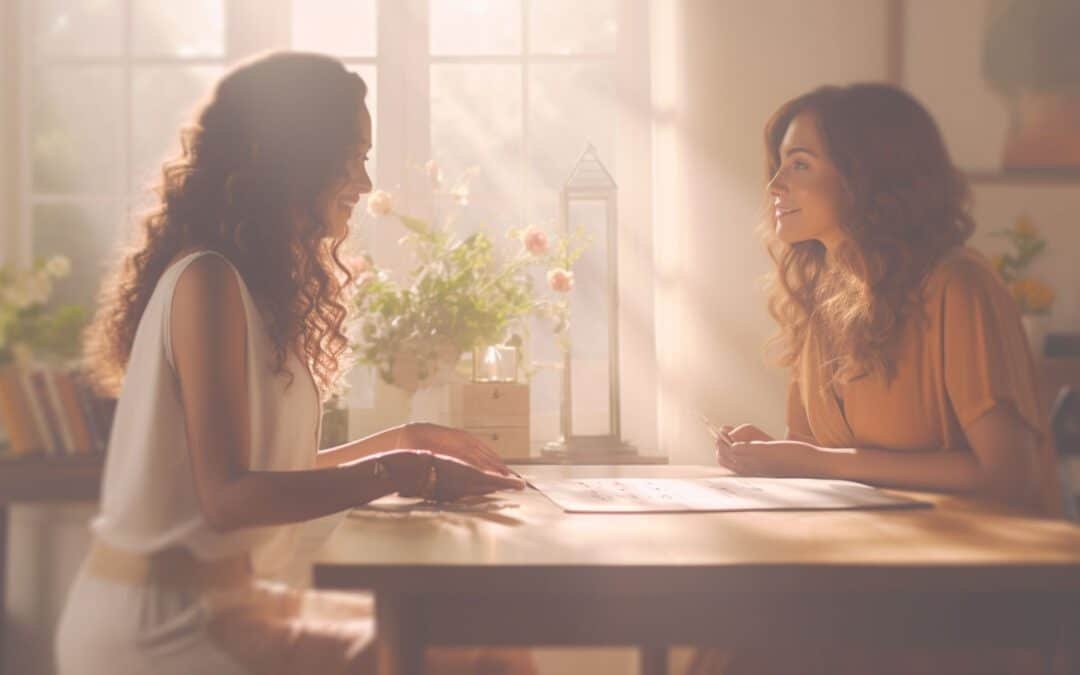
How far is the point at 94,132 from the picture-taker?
2.63 meters

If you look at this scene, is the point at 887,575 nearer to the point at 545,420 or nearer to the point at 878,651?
the point at 878,651

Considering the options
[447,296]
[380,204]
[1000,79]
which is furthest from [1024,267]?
[380,204]

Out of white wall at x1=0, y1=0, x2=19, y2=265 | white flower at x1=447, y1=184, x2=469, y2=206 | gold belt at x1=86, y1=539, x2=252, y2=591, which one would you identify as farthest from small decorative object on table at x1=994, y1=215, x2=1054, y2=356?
white wall at x1=0, y1=0, x2=19, y2=265

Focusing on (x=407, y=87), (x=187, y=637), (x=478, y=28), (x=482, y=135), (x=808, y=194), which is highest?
(x=478, y=28)

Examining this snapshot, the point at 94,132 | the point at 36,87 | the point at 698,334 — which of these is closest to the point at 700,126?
the point at 698,334

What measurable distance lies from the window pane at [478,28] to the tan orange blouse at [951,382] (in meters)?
1.34

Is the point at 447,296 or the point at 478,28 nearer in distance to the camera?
the point at 447,296

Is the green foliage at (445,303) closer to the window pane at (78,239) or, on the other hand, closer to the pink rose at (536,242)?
the pink rose at (536,242)

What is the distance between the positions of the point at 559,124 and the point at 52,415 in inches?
51.9

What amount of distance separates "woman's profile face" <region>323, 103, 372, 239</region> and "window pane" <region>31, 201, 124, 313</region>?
1442 mm

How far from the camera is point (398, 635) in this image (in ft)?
2.68

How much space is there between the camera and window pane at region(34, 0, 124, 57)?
8.64 ft

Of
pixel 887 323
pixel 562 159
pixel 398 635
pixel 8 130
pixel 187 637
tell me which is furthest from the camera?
pixel 8 130

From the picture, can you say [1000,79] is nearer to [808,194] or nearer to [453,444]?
[808,194]
